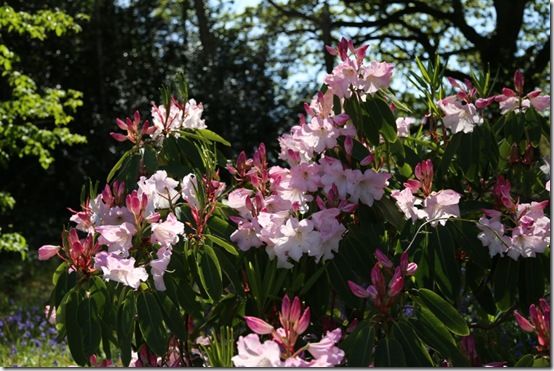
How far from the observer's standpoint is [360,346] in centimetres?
159

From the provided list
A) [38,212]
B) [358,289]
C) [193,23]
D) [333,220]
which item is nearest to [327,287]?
[333,220]

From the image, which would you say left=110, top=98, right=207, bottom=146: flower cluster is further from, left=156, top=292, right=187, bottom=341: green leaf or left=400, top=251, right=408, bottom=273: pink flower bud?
left=400, top=251, right=408, bottom=273: pink flower bud

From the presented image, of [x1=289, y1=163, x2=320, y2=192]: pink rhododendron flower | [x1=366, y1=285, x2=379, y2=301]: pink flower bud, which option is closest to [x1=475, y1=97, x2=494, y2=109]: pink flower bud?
[x1=289, y1=163, x2=320, y2=192]: pink rhododendron flower

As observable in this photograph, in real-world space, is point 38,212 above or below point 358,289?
below

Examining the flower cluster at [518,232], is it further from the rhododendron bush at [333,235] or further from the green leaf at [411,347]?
the green leaf at [411,347]

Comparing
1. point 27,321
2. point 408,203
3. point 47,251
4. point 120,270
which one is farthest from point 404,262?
point 27,321

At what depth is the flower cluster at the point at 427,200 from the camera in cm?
201

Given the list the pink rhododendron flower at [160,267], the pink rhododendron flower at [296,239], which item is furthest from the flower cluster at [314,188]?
the pink rhododendron flower at [160,267]

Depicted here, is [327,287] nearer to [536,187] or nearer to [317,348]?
[317,348]

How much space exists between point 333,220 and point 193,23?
34.1 feet

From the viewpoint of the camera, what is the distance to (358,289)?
5.26ft

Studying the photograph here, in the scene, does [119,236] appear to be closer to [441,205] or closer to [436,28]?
[441,205]

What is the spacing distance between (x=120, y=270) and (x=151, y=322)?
5.4 inches

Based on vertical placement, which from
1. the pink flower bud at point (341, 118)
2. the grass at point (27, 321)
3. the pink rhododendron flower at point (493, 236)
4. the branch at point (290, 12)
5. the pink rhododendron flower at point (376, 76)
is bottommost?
the grass at point (27, 321)
